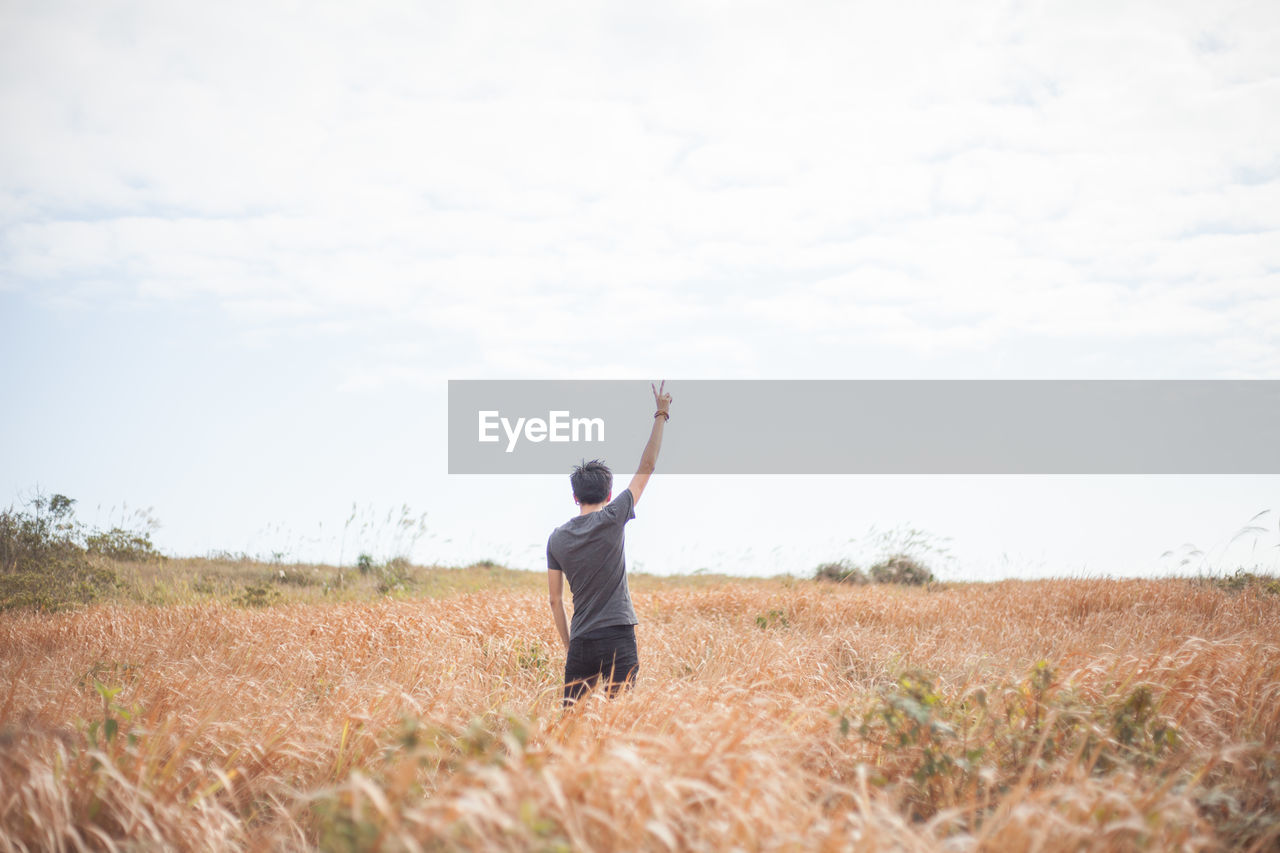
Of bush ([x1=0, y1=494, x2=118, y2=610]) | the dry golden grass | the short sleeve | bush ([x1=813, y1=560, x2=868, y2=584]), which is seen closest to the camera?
the dry golden grass

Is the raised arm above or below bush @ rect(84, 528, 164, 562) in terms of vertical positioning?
above

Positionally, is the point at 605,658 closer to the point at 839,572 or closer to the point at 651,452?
the point at 651,452

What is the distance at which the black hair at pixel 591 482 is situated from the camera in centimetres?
508

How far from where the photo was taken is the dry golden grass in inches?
112

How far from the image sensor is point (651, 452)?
518cm

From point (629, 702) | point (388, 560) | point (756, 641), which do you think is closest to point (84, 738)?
point (629, 702)

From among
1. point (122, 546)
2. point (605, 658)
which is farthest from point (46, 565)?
point (605, 658)

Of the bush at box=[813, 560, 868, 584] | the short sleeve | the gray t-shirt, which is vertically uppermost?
the short sleeve

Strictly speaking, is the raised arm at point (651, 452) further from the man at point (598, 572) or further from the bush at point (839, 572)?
the bush at point (839, 572)

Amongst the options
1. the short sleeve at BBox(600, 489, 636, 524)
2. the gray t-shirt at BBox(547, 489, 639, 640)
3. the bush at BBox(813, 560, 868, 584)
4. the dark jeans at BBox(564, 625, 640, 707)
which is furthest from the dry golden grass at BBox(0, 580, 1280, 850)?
the bush at BBox(813, 560, 868, 584)

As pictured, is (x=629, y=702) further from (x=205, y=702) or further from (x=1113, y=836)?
(x=205, y=702)

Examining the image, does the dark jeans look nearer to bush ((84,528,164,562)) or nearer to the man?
the man

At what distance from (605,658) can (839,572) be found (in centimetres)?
1273

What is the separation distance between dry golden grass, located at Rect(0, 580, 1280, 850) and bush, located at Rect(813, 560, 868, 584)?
296 inches
